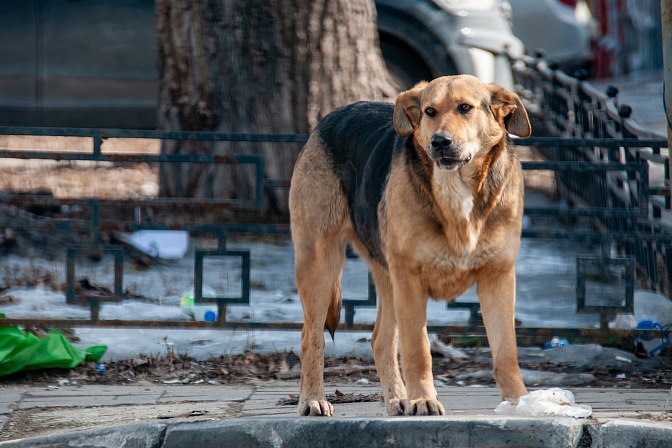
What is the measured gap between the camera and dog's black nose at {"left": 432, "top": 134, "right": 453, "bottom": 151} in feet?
10.5

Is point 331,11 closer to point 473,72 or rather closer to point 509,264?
point 473,72

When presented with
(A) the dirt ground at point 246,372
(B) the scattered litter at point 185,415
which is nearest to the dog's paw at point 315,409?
(B) the scattered litter at point 185,415

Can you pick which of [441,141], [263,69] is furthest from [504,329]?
[263,69]

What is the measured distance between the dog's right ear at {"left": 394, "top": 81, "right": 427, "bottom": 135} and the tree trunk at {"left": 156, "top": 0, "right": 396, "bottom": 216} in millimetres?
3090

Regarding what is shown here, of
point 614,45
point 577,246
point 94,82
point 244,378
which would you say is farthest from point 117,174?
point 614,45

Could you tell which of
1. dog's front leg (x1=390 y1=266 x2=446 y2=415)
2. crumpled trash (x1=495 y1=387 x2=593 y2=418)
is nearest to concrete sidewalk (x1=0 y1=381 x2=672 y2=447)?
crumpled trash (x1=495 y1=387 x2=593 y2=418)

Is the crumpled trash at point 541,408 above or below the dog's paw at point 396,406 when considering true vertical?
above

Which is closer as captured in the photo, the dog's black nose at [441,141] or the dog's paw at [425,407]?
the dog's black nose at [441,141]

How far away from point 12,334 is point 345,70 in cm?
331

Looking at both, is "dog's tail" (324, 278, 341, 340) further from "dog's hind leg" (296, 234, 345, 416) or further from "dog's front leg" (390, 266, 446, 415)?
"dog's front leg" (390, 266, 446, 415)

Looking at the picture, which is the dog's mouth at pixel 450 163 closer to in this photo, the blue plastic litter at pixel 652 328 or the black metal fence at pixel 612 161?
the black metal fence at pixel 612 161

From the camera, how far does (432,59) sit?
7.98 m

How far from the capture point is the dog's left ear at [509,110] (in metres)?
3.48

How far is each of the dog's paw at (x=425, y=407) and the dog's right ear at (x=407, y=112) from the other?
1164 millimetres
